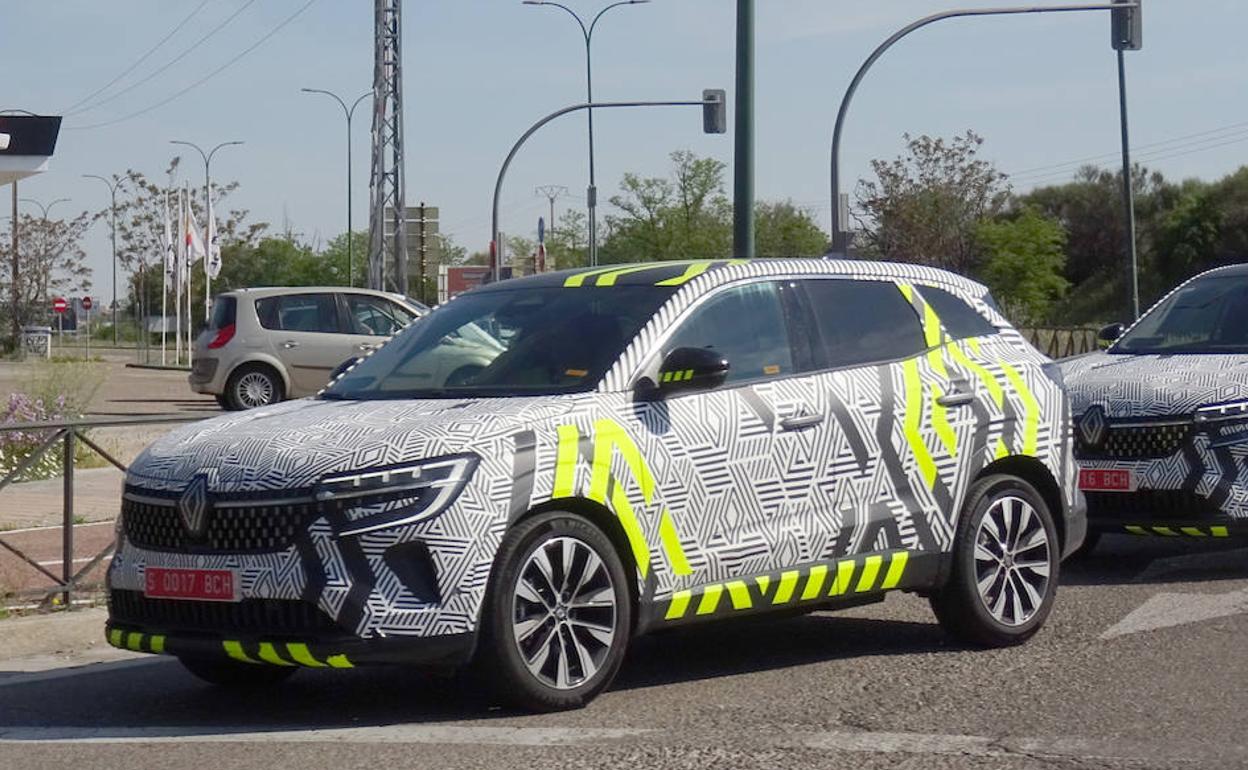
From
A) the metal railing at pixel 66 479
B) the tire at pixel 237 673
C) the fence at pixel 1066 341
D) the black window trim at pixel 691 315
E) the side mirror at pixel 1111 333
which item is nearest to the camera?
the black window trim at pixel 691 315

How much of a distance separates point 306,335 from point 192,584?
772 inches

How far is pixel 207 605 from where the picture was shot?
265 inches

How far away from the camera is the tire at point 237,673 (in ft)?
24.6

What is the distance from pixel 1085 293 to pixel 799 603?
244 ft

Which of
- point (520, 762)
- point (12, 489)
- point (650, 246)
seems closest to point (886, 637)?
point (520, 762)

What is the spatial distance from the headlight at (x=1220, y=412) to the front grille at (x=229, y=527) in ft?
18.8

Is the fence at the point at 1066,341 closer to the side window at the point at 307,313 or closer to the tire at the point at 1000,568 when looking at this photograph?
the side window at the point at 307,313

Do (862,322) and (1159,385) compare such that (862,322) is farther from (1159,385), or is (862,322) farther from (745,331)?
(1159,385)

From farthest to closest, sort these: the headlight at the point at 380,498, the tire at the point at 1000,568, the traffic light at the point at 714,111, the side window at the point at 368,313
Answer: the traffic light at the point at 714,111 → the side window at the point at 368,313 → the tire at the point at 1000,568 → the headlight at the point at 380,498

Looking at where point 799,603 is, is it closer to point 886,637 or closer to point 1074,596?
point 886,637

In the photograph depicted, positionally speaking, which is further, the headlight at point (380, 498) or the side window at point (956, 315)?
the side window at point (956, 315)

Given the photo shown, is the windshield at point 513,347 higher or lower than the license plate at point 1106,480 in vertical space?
higher

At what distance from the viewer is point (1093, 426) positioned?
35.1ft

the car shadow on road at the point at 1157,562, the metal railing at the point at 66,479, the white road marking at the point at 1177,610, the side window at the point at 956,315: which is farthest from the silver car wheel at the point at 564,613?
the car shadow on road at the point at 1157,562
